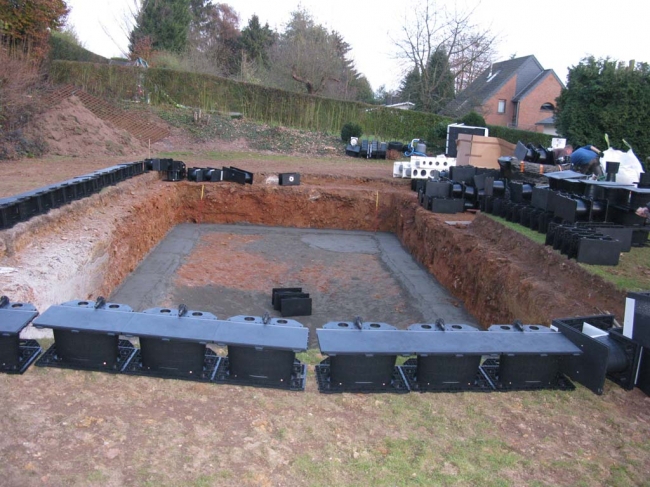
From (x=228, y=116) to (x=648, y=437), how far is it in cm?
2659

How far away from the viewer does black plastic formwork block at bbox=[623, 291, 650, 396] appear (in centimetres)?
402

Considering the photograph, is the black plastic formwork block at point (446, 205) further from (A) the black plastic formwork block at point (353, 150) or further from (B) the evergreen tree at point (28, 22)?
(B) the evergreen tree at point (28, 22)

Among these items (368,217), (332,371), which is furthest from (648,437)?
(368,217)

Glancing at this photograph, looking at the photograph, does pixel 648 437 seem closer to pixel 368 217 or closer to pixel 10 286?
pixel 10 286

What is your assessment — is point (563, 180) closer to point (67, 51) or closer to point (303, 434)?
point (303, 434)

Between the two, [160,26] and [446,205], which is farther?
[160,26]

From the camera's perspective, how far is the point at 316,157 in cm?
2448

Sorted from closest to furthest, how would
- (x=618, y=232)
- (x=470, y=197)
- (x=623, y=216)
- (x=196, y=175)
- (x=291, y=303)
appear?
(x=618, y=232) < (x=623, y=216) < (x=291, y=303) < (x=470, y=197) < (x=196, y=175)

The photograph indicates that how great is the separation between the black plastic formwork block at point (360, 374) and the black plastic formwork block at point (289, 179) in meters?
13.2

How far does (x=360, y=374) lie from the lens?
395cm

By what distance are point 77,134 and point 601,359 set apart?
20.3m

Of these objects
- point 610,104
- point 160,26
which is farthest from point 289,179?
point 160,26

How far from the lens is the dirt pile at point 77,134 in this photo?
63.3 feet

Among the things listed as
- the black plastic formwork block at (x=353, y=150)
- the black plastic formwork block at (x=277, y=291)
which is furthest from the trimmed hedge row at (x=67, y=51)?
the black plastic formwork block at (x=277, y=291)
